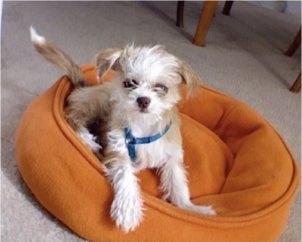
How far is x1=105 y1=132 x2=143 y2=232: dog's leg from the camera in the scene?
1.22m

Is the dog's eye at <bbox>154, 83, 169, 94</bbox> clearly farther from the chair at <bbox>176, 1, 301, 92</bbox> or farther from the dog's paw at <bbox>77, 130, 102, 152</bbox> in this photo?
the chair at <bbox>176, 1, 301, 92</bbox>

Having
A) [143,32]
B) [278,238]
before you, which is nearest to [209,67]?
[143,32]

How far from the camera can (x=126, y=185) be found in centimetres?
126

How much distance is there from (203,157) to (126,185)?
1.37 feet

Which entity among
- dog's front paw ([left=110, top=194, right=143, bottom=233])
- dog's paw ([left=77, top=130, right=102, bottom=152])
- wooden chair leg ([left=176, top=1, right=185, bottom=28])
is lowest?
wooden chair leg ([left=176, top=1, right=185, bottom=28])

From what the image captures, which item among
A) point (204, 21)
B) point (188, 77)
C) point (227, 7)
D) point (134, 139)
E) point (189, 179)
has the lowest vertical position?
point (227, 7)

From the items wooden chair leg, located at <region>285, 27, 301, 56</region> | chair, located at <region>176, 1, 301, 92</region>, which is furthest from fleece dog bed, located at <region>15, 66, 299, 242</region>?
wooden chair leg, located at <region>285, 27, 301, 56</region>

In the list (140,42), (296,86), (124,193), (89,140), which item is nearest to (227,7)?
(140,42)

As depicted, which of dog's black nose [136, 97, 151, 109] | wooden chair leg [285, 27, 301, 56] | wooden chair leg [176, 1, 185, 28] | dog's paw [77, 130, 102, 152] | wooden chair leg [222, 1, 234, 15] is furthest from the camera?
wooden chair leg [222, 1, 234, 15]

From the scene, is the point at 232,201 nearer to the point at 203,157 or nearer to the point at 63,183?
the point at 203,157

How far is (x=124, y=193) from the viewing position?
4.08 ft

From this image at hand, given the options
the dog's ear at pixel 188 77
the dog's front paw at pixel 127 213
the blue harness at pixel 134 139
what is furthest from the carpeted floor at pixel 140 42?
the dog's ear at pixel 188 77

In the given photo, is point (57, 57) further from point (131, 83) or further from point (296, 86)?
point (296, 86)

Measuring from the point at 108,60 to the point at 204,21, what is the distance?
5.14 ft
